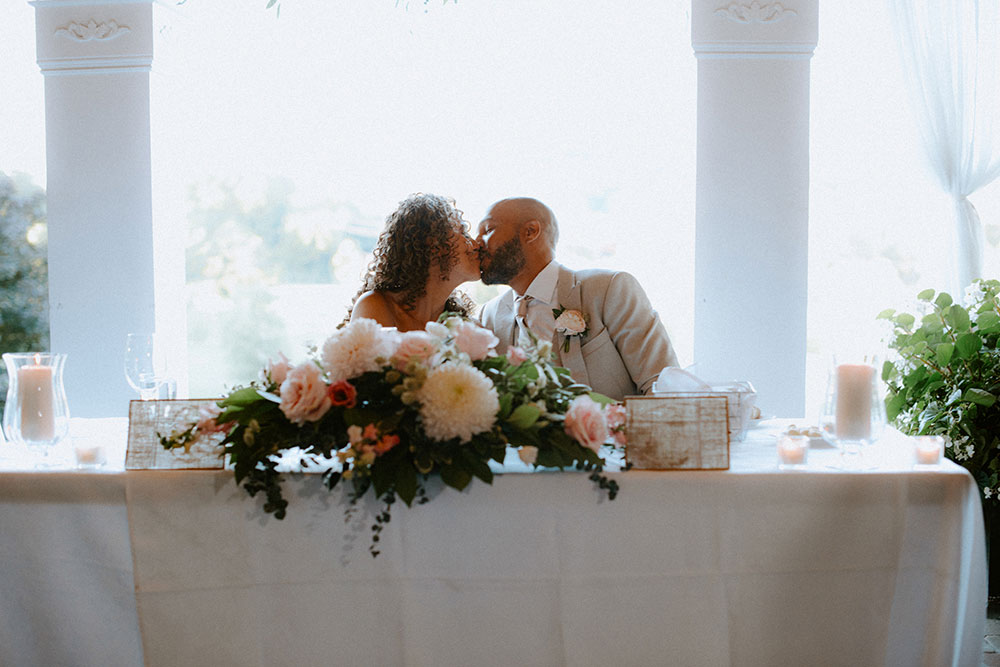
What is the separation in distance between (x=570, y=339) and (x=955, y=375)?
1.21m

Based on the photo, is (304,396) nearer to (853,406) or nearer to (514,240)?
(853,406)

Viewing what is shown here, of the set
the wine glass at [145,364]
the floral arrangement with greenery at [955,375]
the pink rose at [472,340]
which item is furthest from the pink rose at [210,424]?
the floral arrangement with greenery at [955,375]

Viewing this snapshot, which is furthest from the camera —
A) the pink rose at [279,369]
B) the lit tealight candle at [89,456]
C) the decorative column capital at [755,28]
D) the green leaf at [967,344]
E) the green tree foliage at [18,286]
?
the green tree foliage at [18,286]

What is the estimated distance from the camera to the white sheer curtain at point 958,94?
12.0 feet

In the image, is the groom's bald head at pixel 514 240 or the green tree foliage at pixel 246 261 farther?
the green tree foliage at pixel 246 261

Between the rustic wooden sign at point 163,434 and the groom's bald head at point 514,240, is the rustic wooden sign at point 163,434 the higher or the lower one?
the lower one

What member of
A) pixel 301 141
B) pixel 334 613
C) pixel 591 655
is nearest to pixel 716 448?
pixel 591 655

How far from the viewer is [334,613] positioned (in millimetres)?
1630

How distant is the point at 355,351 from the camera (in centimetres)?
152

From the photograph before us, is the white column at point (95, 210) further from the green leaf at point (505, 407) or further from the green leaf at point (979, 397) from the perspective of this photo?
the green leaf at point (979, 397)

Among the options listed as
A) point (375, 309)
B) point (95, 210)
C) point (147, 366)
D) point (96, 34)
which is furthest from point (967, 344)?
point (96, 34)

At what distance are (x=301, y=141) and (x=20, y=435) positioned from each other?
7393mm

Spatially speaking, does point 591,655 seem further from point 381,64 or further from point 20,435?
point 381,64

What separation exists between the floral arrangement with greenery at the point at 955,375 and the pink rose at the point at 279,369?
1.85 meters
